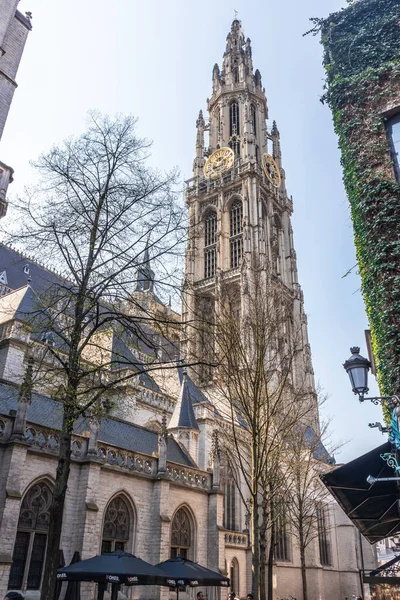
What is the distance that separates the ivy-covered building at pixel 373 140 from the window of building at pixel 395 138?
0.02m

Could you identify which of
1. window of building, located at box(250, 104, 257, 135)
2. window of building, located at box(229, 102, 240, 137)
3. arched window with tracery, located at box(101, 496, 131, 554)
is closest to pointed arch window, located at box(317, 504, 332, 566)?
arched window with tracery, located at box(101, 496, 131, 554)

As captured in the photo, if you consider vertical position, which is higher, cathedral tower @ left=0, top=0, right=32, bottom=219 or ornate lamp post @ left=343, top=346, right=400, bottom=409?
cathedral tower @ left=0, top=0, right=32, bottom=219

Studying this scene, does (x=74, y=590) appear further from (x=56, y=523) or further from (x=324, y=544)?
(x=324, y=544)

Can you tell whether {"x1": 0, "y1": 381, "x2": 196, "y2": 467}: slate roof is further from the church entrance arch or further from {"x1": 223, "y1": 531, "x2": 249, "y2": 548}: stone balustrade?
{"x1": 223, "y1": 531, "x2": 249, "y2": 548}: stone balustrade

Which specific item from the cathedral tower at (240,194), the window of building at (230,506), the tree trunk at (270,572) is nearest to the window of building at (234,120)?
the cathedral tower at (240,194)

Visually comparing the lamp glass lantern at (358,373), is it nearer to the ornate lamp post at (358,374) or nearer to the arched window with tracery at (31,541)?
the ornate lamp post at (358,374)

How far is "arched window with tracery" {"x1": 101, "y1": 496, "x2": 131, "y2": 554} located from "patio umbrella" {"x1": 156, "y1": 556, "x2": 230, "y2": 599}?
3.00 meters

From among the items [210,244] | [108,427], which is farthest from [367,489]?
[210,244]

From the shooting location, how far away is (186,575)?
40.5 ft

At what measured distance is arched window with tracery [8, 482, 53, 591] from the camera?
513 inches

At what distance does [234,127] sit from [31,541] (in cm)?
5904

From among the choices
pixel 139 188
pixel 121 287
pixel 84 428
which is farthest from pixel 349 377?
pixel 84 428

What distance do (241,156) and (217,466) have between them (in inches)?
1825

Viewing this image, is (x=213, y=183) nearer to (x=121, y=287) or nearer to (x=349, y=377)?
(x=121, y=287)
